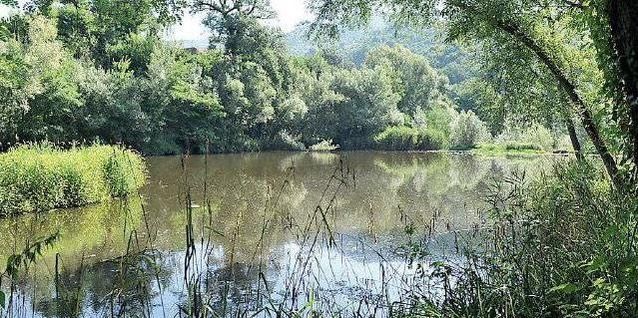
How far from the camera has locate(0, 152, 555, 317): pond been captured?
3.36 metres

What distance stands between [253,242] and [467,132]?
107 ft

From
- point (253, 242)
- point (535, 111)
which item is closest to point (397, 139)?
point (253, 242)

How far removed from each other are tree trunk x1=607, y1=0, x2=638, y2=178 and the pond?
54.2 inches

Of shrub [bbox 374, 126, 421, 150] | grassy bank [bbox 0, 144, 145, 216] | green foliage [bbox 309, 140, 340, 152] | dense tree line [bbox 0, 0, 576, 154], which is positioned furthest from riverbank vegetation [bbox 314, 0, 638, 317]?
shrub [bbox 374, 126, 421, 150]

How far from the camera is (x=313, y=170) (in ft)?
79.0

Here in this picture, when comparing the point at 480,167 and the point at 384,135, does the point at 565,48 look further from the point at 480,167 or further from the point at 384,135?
the point at 384,135

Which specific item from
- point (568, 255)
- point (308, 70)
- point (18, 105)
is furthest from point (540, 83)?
point (308, 70)

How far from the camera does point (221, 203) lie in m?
14.8

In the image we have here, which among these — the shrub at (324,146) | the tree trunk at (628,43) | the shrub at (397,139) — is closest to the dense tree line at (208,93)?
the shrub at (397,139)

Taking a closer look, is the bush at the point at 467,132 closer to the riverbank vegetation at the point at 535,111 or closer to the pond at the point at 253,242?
the pond at the point at 253,242

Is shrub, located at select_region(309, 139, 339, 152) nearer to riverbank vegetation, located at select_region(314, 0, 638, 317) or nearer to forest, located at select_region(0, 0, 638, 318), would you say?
forest, located at select_region(0, 0, 638, 318)

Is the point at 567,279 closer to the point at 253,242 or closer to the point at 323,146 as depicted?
the point at 253,242

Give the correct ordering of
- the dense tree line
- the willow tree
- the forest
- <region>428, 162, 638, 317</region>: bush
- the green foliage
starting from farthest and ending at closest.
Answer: the green foliage < the dense tree line < the willow tree < the forest < <region>428, 162, 638, 317</region>: bush

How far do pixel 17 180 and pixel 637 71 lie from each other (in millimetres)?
12461
